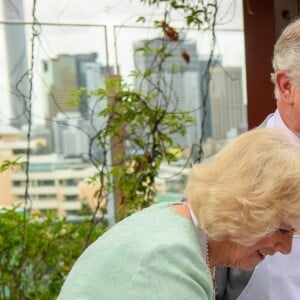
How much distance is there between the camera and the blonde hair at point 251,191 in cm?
111

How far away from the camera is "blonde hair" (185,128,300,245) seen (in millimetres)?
1112

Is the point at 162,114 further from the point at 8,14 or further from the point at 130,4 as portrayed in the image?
the point at 8,14

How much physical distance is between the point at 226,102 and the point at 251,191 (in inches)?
109

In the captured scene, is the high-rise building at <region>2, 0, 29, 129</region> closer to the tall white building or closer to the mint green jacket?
the tall white building

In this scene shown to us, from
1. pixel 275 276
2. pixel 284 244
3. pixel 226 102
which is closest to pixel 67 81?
pixel 226 102

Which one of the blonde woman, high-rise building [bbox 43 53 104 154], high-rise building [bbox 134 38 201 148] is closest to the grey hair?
the blonde woman

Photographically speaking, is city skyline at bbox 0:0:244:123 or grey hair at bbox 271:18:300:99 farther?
city skyline at bbox 0:0:244:123

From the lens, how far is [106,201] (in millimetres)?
3217

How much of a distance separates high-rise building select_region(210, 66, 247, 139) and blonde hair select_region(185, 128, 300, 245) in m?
2.45

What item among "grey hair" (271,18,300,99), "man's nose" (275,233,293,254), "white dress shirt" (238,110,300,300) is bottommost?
"white dress shirt" (238,110,300,300)

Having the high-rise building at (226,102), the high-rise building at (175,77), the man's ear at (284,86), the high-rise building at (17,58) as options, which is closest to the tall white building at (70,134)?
the high-rise building at (17,58)

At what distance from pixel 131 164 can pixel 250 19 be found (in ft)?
3.34

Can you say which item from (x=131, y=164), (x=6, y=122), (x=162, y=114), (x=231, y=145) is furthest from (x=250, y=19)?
(x=231, y=145)

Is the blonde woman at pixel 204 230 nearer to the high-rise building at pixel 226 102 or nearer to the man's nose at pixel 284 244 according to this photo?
the man's nose at pixel 284 244
